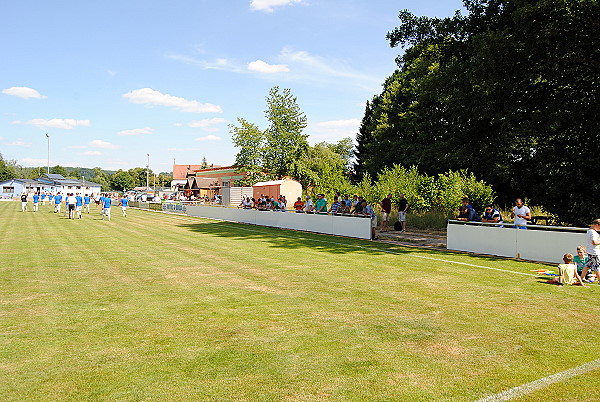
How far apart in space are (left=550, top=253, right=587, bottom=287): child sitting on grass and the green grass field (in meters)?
0.37

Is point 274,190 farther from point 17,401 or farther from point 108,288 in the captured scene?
Answer: point 17,401

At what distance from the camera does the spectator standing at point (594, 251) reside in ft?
32.7

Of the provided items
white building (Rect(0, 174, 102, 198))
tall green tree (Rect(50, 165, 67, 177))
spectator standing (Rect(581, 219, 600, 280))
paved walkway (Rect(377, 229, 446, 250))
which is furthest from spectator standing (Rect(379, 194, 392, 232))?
tall green tree (Rect(50, 165, 67, 177))

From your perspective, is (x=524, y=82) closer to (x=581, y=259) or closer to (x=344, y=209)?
(x=581, y=259)

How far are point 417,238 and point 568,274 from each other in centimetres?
1046

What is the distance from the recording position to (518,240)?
541 inches

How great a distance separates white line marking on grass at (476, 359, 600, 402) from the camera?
429 centimetres

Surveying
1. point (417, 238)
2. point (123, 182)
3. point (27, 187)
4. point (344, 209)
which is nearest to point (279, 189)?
point (344, 209)

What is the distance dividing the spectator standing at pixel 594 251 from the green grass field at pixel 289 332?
461 mm

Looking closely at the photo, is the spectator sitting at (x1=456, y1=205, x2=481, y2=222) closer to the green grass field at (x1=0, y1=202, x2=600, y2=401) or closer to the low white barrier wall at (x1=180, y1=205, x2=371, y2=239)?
the green grass field at (x1=0, y1=202, x2=600, y2=401)

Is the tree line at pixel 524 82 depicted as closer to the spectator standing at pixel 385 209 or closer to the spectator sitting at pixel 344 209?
the spectator standing at pixel 385 209

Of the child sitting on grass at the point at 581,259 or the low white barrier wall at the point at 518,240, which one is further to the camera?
the low white barrier wall at the point at 518,240

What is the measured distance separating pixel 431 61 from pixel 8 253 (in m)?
17.9

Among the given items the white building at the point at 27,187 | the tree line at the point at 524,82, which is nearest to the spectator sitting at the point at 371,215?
the tree line at the point at 524,82
